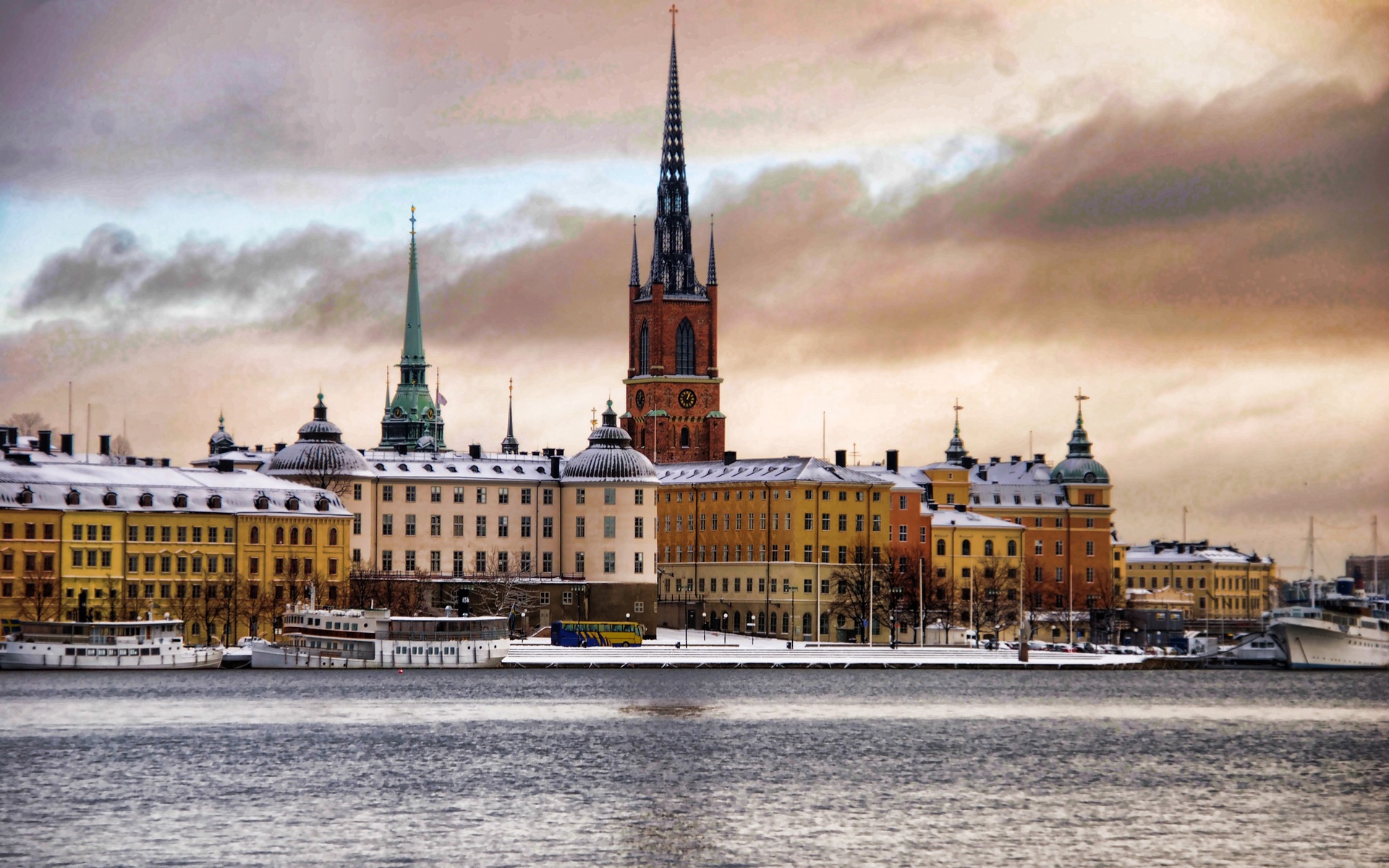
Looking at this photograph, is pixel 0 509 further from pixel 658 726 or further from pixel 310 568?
pixel 658 726

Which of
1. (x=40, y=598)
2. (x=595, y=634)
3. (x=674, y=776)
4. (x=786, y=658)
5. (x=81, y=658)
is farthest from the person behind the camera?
(x=595, y=634)

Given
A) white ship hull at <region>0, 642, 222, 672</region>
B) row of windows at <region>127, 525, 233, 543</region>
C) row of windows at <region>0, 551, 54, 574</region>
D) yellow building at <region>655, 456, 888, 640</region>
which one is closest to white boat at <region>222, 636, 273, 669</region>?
white ship hull at <region>0, 642, 222, 672</region>

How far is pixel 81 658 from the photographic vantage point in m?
132

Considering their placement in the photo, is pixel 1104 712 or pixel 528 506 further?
pixel 528 506

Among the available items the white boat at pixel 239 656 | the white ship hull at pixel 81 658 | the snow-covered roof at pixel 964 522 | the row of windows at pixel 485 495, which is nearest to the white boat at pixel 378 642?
the white boat at pixel 239 656

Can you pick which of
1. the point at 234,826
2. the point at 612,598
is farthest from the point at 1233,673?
the point at 234,826

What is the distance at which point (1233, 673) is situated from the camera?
15488 cm

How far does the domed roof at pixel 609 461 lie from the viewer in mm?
168375

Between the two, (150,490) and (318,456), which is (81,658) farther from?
(318,456)

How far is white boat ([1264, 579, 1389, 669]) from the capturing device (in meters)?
160

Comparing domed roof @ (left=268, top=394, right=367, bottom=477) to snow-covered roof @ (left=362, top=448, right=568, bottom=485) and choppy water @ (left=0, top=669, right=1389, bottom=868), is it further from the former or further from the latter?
choppy water @ (left=0, top=669, right=1389, bottom=868)

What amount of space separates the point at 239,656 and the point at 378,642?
292 inches

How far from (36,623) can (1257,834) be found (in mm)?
83191

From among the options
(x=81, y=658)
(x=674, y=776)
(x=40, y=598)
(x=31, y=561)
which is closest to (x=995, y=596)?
(x=31, y=561)
